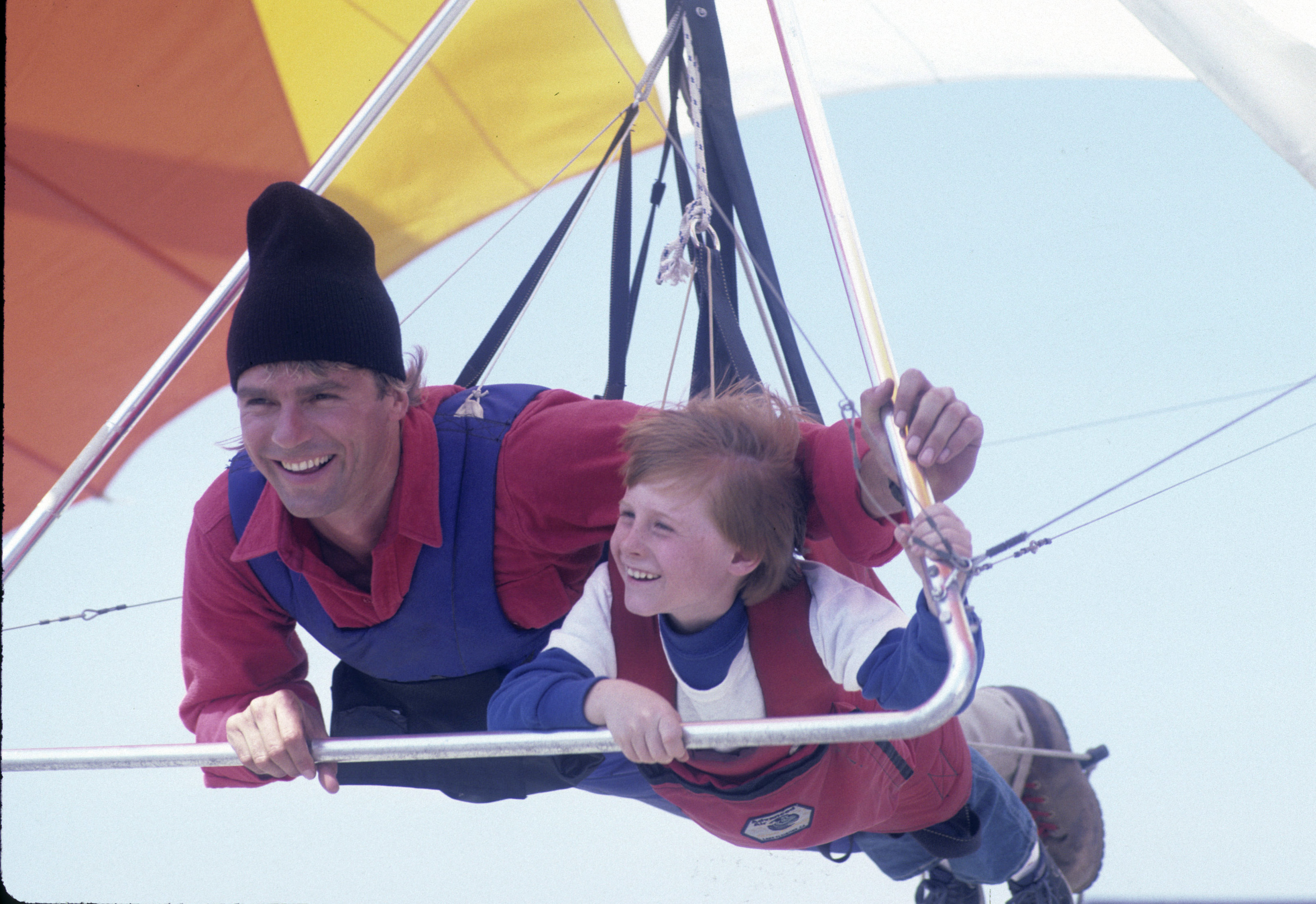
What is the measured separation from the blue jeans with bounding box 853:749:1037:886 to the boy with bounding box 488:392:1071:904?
0.19 metres

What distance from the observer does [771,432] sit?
0.84 metres

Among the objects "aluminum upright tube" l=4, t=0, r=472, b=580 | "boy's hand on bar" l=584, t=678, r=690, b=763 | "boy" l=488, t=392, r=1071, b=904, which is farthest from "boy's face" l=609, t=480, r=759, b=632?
"aluminum upright tube" l=4, t=0, r=472, b=580

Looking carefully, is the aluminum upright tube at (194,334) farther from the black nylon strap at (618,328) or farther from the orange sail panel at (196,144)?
the orange sail panel at (196,144)

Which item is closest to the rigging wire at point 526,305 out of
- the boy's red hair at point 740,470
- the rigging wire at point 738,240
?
the rigging wire at point 738,240

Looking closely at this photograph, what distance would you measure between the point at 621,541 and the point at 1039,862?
2.29 ft

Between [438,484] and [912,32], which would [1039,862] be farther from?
[912,32]

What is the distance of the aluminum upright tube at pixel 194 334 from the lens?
3.64 feet

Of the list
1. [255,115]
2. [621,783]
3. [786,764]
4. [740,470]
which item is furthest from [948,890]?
[255,115]

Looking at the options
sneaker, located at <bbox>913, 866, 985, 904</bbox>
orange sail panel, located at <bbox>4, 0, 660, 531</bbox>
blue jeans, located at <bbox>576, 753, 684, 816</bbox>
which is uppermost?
orange sail panel, located at <bbox>4, 0, 660, 531</bbox>

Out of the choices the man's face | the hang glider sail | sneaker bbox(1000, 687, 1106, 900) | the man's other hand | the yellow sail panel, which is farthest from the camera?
the yellow sail panel

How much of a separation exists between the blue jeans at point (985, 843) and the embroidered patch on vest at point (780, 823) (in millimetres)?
216

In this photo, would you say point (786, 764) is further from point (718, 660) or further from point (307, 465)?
point (307, 465)

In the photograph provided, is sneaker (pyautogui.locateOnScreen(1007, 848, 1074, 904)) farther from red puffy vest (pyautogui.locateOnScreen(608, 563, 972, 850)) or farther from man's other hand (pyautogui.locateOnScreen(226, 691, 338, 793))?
→ man's other hand (pyautogui.locateOnScreen(226, 691, 338, 793))

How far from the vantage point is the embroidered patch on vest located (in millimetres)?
882
